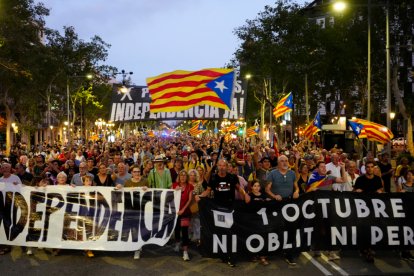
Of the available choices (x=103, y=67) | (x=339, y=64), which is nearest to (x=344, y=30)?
(x=339, y=64)

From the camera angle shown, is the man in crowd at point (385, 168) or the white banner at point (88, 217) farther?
the man in crowd at point (385, 168)

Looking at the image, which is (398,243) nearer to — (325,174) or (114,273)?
(325,174)

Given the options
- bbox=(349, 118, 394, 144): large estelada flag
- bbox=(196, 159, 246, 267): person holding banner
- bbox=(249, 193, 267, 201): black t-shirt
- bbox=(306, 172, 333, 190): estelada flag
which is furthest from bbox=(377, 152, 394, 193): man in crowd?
bbox=(196, 159, 246, 267): person holding banner

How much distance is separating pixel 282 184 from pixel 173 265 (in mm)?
2304

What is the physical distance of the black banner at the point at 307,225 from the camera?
8180 mm

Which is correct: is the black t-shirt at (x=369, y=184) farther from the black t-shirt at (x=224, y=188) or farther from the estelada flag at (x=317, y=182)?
the black t-shirt at (x=224, y=188)

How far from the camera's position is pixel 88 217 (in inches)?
343

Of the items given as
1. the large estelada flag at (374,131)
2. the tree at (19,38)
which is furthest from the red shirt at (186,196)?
the tree at (19,38)

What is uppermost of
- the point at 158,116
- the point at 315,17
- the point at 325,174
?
the point at 315,17

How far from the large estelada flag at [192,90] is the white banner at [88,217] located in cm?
228

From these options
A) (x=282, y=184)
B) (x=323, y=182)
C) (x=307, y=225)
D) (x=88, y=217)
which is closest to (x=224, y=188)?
(x=282, y=184)

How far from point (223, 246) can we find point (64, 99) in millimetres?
49885

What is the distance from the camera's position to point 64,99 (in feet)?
180

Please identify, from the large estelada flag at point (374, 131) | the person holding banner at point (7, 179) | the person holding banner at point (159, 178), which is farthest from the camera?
the large estelada flag at point (374, 131)
